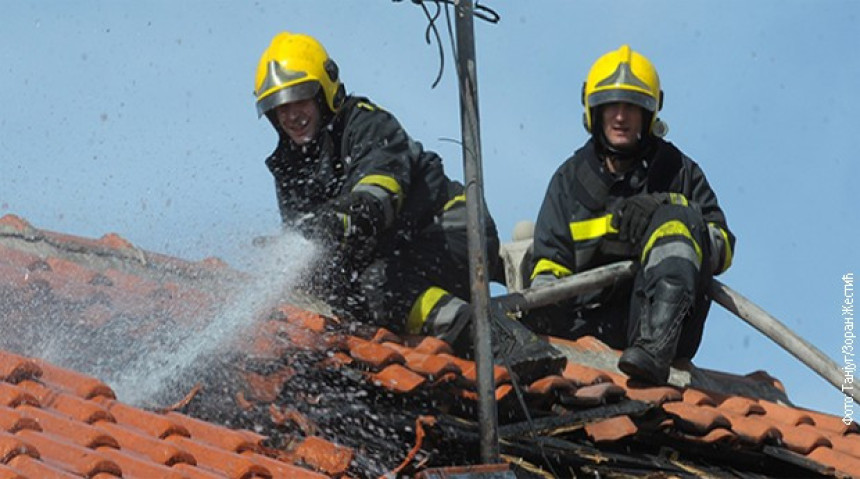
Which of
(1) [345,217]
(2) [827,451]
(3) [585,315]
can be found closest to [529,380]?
(1) [345,217]

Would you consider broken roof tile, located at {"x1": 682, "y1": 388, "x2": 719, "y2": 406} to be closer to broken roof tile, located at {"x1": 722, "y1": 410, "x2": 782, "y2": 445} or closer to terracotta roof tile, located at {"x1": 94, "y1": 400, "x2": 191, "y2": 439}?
broken roof tile, located at {"x1": 722, "y1": 410, "x2": 782, "y2": 445}

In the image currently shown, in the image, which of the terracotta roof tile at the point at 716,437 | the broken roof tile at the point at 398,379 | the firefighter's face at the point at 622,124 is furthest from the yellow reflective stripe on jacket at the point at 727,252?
the broken roof tile at the point at 398,379

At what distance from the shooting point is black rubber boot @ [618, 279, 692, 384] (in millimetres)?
7555

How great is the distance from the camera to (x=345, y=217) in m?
7.37

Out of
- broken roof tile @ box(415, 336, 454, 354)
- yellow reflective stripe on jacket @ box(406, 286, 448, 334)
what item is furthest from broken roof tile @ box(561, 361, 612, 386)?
yellow reflective stripe on jacket @ box(406, 286, 448, 334)

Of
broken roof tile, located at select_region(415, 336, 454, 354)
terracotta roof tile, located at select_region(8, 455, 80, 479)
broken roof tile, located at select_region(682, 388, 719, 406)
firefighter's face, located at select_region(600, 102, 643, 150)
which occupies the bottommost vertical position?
terracotta roof tile, located at select_region(8, 455, 80, 479)

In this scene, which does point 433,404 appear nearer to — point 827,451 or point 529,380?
point 529,380

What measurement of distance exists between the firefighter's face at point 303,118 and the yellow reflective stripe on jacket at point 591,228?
5.05ft

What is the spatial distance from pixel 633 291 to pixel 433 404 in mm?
2509

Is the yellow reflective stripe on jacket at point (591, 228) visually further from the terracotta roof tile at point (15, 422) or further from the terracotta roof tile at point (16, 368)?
the terracotta roof tile at point (15, 422)

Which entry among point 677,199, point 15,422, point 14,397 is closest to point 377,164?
point 677,199

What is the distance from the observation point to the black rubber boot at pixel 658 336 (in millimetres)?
7555

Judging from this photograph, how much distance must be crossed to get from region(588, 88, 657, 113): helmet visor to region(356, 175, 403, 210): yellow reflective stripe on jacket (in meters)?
1.67

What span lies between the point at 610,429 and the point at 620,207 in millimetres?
2282
